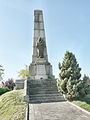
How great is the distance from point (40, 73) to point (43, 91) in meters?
3.60

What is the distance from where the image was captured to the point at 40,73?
1387cm

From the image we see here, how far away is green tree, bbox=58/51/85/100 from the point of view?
346 inches

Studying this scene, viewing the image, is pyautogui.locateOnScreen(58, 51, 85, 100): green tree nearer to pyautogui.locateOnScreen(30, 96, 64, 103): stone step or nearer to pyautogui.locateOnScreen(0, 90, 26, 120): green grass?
pyautogui.locateOnScreen(30, 96, 64, 103): stone step

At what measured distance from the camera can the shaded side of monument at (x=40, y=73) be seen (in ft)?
32.3

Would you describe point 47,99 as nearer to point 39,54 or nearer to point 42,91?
point 42,91

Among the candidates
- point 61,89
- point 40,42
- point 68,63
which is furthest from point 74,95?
point 40,42

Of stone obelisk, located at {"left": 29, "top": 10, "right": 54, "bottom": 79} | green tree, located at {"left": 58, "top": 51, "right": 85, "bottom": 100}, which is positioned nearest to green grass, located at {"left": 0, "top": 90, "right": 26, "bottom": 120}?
green tree, located at {"left": 58, "top": 51, "right": 85, "bottom": 100}

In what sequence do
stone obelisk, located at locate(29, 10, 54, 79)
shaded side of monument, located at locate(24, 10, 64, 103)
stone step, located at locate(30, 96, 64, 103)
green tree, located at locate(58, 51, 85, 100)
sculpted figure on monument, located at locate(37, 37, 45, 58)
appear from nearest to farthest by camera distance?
green tree, located at locate(58, 51, 85, 100), stone step, located at locate(30, 96, 64, 103), shaded side of monument, located at locate(24, 10, 64, 103), stone obelisk, located at locate(29, 10, 54, 79), sculpted figure on monument, located at locate(37, 37, 45, 58)

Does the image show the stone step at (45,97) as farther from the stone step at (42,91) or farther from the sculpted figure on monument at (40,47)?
the sculpted figure on monument at (40,47)

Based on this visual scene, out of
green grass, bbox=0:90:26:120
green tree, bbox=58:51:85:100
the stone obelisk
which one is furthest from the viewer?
the stone obelisk

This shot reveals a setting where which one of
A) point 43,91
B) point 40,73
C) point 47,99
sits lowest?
point 47,99

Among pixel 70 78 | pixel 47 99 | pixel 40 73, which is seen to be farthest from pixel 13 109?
pixel 40 73

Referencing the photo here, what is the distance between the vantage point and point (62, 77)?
9969mm

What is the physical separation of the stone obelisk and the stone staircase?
2116 millimetres
